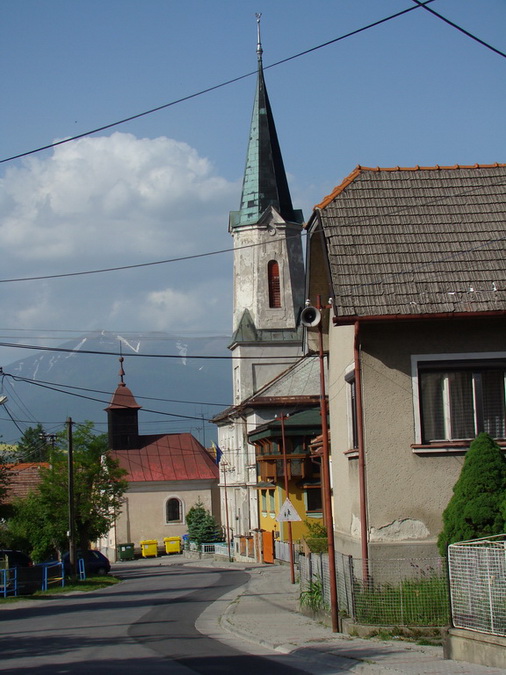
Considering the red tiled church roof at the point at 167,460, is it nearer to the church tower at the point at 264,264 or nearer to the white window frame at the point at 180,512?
the white window frame at the point at 180,512

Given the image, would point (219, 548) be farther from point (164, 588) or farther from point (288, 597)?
point (288, 597)

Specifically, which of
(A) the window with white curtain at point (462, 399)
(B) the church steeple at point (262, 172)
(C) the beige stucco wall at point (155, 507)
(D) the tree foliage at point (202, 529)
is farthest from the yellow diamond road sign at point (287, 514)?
(C) the beige stucco wall at point (155, 507)

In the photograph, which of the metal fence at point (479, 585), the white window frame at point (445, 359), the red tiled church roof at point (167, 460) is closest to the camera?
the metal fence at point (479, 585)

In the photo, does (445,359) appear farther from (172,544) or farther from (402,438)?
(172,544)

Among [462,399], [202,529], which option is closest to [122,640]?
[462,399]

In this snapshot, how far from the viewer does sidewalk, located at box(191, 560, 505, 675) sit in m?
12.2

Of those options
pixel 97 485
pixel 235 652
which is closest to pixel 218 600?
pixel 235 652

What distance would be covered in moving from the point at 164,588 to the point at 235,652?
66.5ft

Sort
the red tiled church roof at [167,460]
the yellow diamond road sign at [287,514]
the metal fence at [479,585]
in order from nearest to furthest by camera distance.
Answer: the metal fence at [479,585] < the yellow diamond road sign at [287,514] < the red tiled church roof at [167,460]

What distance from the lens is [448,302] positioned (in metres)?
16.4

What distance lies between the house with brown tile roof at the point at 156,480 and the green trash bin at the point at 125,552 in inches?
102

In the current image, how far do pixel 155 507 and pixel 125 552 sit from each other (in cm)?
790

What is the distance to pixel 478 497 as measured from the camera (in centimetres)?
1481

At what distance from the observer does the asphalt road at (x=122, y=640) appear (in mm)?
13469
